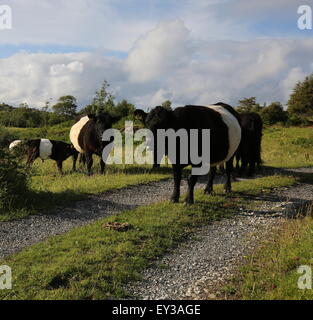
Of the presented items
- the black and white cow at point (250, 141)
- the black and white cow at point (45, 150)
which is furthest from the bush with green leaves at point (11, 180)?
the black and white cow at point (250, 141)

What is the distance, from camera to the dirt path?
17.5ft

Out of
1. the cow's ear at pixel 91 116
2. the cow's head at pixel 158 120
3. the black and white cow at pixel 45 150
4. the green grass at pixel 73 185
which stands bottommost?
the green grass at pixel 73 185

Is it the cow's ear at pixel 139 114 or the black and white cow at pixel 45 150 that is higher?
the cow's ear at pixel 139 114

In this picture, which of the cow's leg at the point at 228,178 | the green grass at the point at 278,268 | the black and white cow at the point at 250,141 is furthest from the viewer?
the black and white cow at the point at 250,141

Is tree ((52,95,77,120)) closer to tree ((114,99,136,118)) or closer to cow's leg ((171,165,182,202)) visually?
tree ((114,99,136,118))

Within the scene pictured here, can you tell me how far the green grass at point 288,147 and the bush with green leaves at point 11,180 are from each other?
45.0 feet

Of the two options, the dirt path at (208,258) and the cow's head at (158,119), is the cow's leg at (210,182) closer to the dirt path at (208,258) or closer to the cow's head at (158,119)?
the dirt path at (208,258)

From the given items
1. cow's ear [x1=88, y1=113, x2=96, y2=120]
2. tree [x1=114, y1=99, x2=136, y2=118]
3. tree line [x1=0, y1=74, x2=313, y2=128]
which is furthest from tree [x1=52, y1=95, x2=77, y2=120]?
cow's ear [x1=88, y1=113, x2=96, y2=120]

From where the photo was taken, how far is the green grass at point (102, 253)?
5156mm

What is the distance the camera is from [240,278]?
5.69 m

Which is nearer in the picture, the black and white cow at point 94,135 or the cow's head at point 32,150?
the black and white cow at point 94,135

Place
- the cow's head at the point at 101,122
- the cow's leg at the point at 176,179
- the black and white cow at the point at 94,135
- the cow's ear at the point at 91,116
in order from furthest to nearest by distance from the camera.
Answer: the cow's ear at the point at 91,116, the black and white cow at the point at 94,135, the cow's head at the point at 101,122, the cow's leg at the point at 176,179

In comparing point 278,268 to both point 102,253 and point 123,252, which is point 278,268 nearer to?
point 123,252
